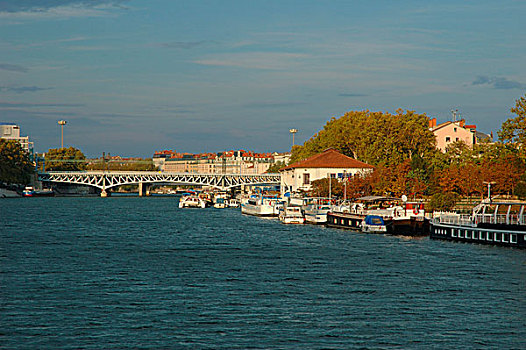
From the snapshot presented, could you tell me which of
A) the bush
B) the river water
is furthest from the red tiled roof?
the river water

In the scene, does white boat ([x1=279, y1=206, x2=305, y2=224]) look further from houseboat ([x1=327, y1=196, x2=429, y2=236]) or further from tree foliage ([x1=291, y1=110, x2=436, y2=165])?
tree foliage ([x1=291, y1=110, x2=436, y2=165])

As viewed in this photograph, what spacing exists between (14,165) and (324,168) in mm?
90124

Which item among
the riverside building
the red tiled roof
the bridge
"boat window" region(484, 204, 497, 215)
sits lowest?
"boat window" region(484, 204, 497, 215)

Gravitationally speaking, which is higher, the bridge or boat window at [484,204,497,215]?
the bridge

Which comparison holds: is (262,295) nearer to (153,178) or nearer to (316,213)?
(316,213)

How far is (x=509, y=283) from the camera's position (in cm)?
3762

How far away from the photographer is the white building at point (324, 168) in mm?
112812

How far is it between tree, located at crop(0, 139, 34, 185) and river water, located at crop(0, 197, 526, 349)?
11691 cm

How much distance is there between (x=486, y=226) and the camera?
55781mm

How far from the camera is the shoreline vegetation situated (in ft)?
257

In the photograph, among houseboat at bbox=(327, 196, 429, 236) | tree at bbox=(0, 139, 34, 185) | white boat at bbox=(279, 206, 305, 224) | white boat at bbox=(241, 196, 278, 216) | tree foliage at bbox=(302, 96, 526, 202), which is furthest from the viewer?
tree at bbox=(0, 139, 34, 185)

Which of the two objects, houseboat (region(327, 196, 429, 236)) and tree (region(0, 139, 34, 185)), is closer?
houseboat (region(327, 196, 429, 236))

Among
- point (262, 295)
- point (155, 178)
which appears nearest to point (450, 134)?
point (155, 178)

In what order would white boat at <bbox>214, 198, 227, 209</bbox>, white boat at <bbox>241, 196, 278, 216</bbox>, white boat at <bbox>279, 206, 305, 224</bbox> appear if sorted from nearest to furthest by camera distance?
white boat at <bbox>279, 206, 305, 224</bbox> < white boat at <bbox>241, 196, 278, 216</bbox> < white boat at <bbox>214, 198, 227, 209</bbox>
